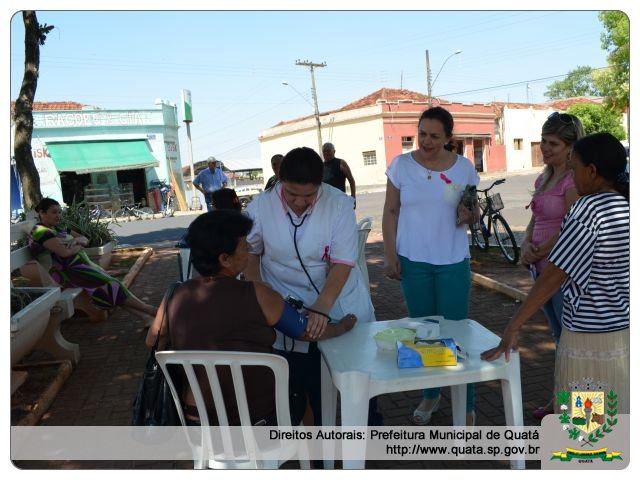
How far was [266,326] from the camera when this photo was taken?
86.0 inches

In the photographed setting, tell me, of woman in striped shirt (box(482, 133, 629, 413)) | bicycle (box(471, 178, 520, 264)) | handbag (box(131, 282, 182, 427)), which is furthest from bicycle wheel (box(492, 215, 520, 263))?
handbag (box(131, 282, 182, 427))

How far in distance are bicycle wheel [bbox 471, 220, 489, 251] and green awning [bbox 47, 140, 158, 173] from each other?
18.3 metres

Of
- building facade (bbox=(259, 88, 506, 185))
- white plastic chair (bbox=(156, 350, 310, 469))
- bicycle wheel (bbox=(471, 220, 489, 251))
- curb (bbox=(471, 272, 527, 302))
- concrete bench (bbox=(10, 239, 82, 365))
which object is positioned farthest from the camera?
building facade (bbox=(259, 88, 506, 185))

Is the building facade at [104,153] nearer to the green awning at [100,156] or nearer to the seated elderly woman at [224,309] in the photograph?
the green awning at [100,156]

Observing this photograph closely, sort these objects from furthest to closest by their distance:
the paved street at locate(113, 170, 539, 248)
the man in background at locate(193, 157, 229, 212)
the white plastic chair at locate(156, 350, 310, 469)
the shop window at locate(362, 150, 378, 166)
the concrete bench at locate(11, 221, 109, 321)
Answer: the shop window at locate(362, 150, 378, 166)
the paved street at locate(113, 170, 539, 248)
the man in background at locate(193, 157, 229, 212)
the concrete bench at locate(11, 221, 109, 321)
the white plastic chair at locate(156, 350, 310, 469)

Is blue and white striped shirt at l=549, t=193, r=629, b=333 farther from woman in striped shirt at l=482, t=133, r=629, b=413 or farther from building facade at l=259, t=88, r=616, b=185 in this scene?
building facade at l=259, t=88, r=616, b=185

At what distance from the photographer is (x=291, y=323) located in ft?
7.45

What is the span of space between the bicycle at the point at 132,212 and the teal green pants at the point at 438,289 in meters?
20.1

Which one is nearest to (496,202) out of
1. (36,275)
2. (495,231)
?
(495,231)

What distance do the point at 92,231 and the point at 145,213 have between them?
13.9 metres

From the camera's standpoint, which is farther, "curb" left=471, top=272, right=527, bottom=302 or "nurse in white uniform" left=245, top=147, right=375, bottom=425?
"curb" left=471, top=272, right=527, bottom=302

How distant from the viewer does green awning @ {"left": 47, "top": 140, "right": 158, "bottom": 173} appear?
2277 centimetres

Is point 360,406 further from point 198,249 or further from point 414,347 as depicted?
point 198,249

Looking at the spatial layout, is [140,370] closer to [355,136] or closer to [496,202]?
[496,202]
